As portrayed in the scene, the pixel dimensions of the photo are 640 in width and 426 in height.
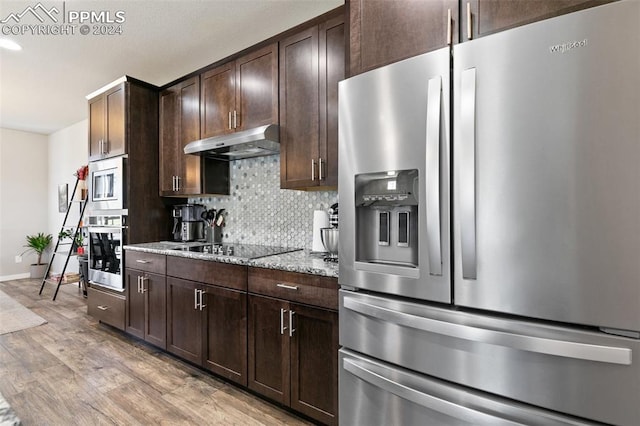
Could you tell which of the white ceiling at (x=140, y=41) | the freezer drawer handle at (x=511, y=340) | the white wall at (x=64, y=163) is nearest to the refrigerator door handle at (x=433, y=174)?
the freezer drawer handle at (x=511, y=340)

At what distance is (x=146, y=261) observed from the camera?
9.49ft

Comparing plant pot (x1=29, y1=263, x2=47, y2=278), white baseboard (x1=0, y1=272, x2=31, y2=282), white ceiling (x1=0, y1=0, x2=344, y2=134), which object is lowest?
white baseboard (x1=0, y1=272, x2=31, y2=282)

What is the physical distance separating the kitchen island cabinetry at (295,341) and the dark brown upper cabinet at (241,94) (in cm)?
123

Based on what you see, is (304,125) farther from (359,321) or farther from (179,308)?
(179,308)

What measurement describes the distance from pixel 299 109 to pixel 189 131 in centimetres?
132

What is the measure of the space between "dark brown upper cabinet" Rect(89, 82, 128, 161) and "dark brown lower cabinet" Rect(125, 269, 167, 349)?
1263 millimetres

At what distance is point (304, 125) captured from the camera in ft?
7.47

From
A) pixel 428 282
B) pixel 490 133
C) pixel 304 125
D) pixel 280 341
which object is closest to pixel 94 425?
pixel 280 341

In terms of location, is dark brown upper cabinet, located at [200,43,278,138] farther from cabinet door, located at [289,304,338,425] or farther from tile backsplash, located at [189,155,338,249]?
cabinet door, located at [289,304,338,425]

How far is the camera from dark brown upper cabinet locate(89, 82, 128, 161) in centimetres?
323

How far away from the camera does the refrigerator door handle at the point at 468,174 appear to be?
1.15 metres

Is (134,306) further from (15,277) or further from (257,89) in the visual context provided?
(15,277)

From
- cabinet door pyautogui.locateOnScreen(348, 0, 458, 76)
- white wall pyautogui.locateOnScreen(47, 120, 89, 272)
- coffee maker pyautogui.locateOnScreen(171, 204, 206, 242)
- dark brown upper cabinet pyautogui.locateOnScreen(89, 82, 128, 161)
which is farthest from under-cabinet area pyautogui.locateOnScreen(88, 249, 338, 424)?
white wall pyautogui.locateOnScreen(47, 120, 89, 272)

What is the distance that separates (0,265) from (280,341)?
6.71 meters
